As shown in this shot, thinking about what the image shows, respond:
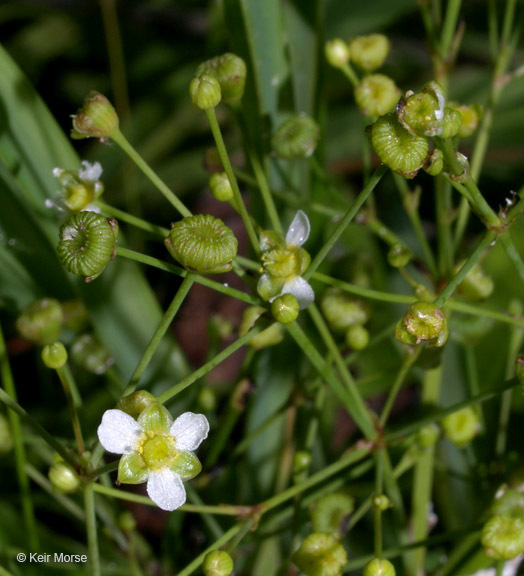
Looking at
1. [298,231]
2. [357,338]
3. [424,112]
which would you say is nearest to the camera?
[424,112]

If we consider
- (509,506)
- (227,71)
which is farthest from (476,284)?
(227,71)

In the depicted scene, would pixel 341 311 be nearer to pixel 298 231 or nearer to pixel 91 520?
pixel 298 231

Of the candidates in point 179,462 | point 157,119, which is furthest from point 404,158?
point 157,119

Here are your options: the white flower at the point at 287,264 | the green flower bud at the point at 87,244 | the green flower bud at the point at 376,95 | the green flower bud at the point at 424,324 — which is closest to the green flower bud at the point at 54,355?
the green flower bud at the point at 87,244

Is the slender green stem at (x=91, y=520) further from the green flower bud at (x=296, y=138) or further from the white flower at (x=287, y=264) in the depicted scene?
the green flower bud at (x=296, y=138)

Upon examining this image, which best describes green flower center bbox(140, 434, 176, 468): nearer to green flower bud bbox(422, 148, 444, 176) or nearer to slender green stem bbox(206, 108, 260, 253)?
slender green stem bbox(206, 108, 260, 253)

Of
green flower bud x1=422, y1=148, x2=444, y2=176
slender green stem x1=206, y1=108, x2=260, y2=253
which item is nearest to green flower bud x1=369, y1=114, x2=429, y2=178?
green flower bud x1=422, y1=148, x2=444, y2=176
